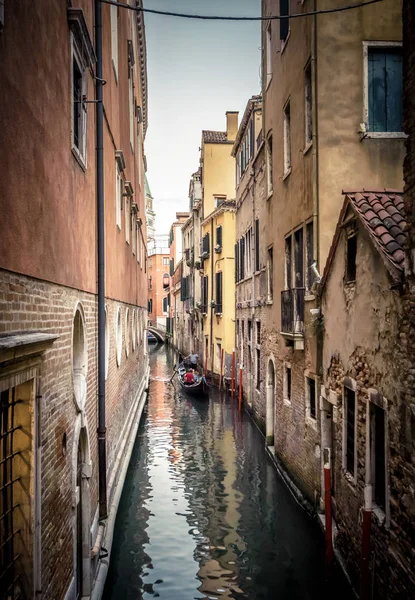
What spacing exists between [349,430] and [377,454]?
42.9 inches

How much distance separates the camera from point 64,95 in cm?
518

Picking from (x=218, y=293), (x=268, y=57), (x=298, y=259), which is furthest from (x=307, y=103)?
(x=218, y=293)

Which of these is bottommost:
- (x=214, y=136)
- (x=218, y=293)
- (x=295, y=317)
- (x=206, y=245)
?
(x=295, y=317)

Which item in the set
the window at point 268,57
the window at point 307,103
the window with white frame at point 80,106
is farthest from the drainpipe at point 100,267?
the window at point 268,57

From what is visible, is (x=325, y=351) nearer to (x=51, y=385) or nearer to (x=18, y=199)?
(x=51, y=385)

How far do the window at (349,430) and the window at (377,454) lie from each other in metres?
0.79

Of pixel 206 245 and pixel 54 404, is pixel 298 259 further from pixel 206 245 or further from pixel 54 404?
pixel 206 245

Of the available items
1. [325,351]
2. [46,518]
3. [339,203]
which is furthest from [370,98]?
[46,518]

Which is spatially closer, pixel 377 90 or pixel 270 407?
pixel 377 90

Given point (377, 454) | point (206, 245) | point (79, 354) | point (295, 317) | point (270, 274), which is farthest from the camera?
point (206, 245)

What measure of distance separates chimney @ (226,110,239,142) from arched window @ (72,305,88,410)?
25.9m

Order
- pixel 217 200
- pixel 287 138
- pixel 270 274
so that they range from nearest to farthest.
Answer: pixel 287 138
pixel 270 274
pixel 217 200

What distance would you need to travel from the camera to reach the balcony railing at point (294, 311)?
9.70m

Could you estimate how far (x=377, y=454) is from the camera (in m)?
5.90
